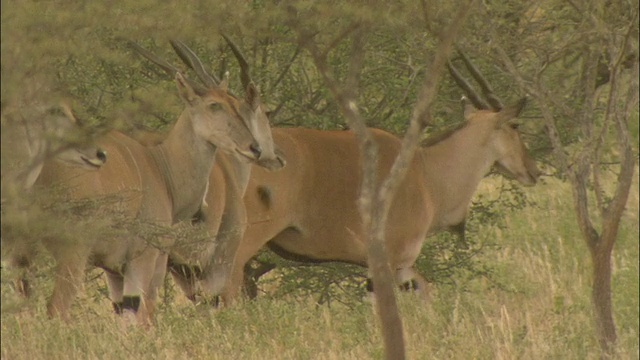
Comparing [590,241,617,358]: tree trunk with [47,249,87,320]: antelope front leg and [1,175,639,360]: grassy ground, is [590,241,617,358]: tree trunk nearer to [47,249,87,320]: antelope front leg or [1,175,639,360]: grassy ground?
[1,175,639,360]: grassy ground

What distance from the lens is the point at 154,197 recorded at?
26.6 ft

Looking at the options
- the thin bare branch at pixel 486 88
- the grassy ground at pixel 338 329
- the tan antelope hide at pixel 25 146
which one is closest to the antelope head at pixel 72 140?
the tan antelope hide at pixel 25 146

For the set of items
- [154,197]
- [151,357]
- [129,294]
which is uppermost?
[154,197]

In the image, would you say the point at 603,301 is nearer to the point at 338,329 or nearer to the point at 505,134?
the point at 338,329

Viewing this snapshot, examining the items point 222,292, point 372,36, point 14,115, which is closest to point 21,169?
point 14,115

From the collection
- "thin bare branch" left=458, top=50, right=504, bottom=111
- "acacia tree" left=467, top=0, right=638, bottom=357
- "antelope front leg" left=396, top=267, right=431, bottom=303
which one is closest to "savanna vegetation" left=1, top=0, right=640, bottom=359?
"acacia tree" left=467, top=0, right=638, bottom=357

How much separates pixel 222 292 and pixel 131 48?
4.41 feet

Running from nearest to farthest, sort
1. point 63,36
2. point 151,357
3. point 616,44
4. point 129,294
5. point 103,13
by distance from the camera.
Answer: point 63,36, point 103,13, point 151,357, point 616,44, point 129,294

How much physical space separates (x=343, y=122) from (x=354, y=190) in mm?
654

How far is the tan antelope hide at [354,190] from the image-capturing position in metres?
8.58

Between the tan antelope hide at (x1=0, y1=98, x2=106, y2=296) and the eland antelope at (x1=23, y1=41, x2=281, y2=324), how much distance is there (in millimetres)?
1465

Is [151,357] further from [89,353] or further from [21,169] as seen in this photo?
[21,169]

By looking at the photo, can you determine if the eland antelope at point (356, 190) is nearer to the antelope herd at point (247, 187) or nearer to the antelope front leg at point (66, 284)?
the antelope herd at point (247, 187)

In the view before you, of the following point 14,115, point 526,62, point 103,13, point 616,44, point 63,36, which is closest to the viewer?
point 14,115
